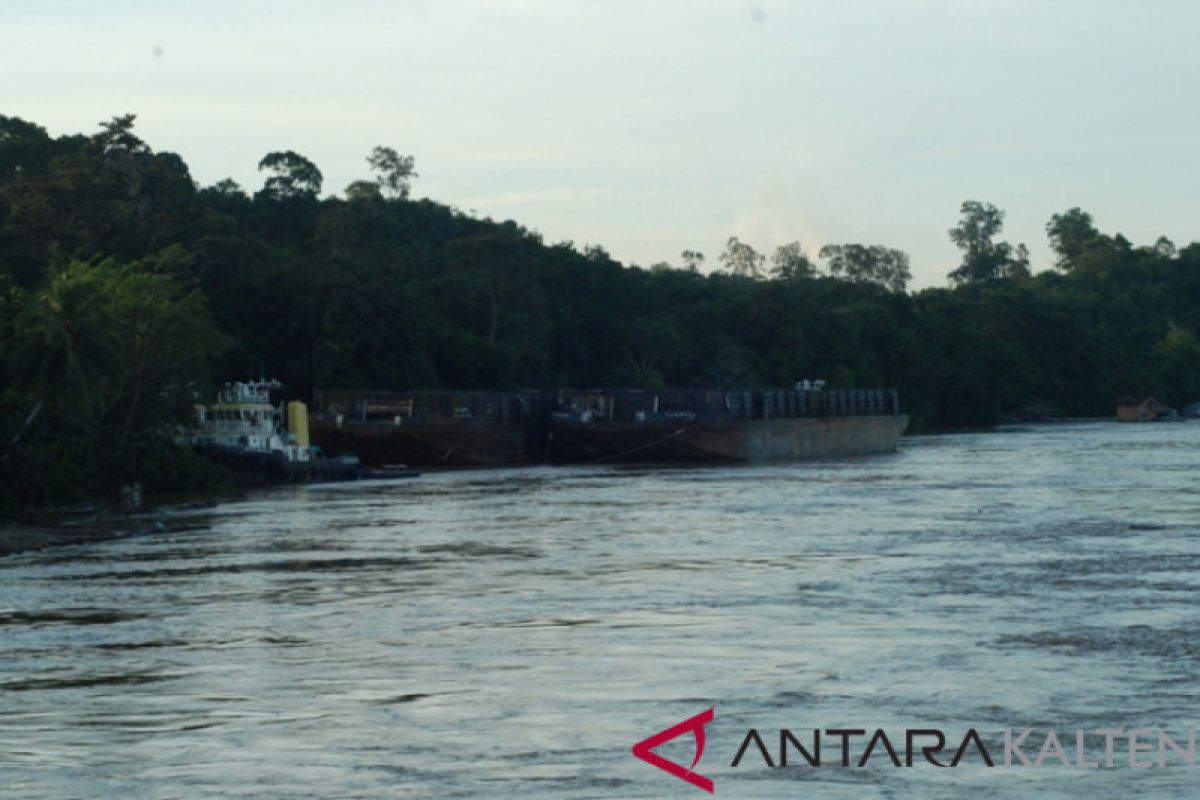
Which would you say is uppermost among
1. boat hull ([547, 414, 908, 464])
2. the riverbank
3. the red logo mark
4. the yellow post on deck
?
the yellow post on deck

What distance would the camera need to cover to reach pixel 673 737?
74.6 feet

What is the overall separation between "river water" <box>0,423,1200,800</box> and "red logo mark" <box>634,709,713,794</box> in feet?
Answer: 0.56

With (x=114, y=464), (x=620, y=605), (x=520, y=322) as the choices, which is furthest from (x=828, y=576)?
(x=520, y=322)

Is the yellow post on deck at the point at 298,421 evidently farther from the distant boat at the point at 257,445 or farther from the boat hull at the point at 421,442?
the boat hull at the point at 421,442

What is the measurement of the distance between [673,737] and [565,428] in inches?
3488

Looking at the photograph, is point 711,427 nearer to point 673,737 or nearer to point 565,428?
point 565,428

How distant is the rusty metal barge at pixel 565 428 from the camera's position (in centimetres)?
10419

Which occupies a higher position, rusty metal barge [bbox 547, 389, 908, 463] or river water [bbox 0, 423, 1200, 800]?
rusty metal barge [bbox 547, 389, 908, 463]

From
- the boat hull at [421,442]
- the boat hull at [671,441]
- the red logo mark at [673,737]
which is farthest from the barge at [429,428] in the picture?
the red logo mark at [673,737]

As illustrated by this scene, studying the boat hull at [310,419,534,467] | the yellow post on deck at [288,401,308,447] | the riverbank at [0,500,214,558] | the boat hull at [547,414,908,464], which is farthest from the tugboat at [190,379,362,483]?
the riverbank at [0,500,214,558]

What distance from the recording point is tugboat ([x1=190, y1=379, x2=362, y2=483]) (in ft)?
283

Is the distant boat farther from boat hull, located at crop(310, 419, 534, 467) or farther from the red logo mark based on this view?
the red logo mark

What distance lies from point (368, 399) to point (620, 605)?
7463 centimetres

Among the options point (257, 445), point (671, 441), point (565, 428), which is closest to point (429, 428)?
point (565, 428)
